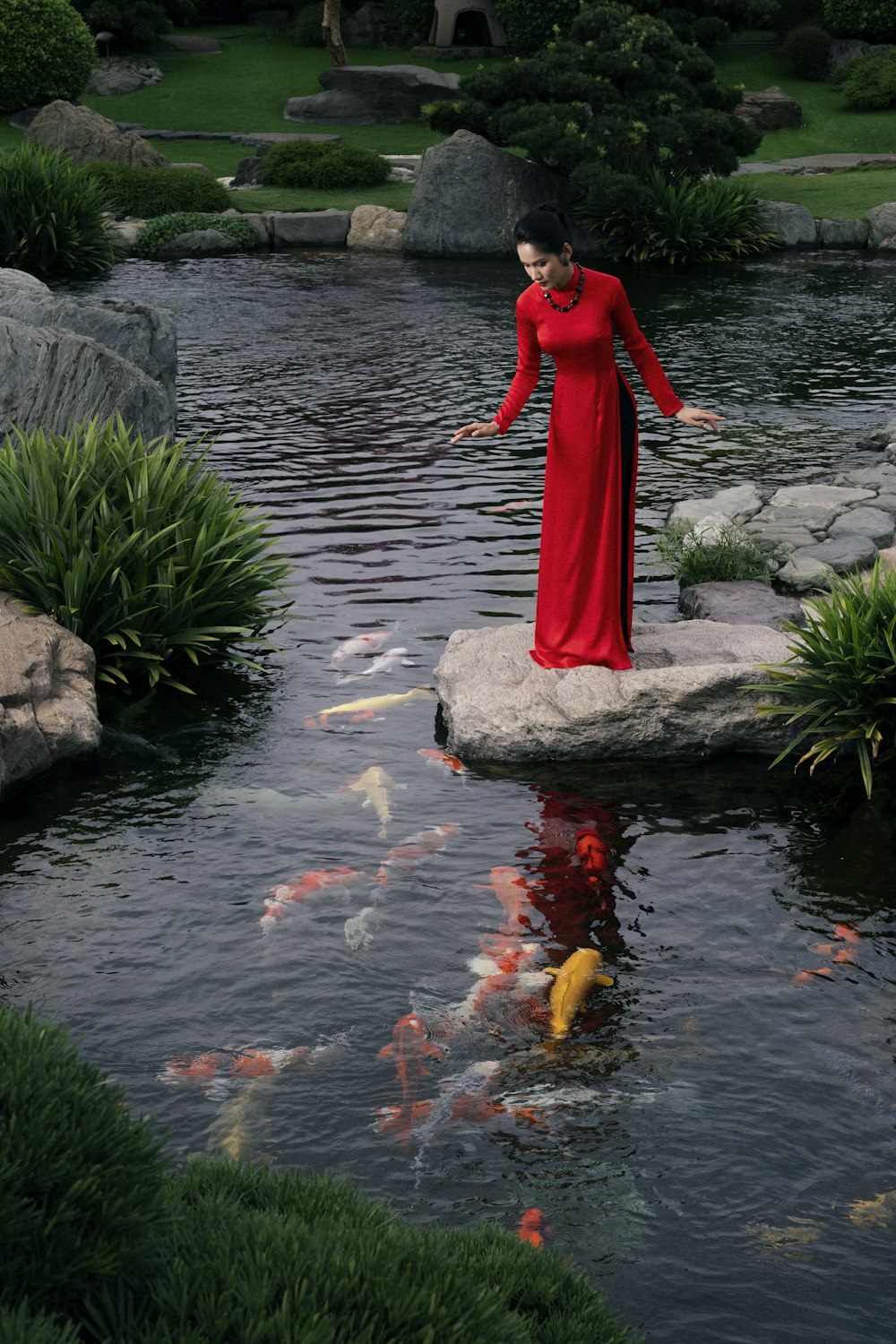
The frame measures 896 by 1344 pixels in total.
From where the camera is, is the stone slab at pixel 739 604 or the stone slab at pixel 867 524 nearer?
the stone slab at pixel 739 604

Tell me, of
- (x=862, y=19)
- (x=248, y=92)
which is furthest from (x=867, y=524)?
(x=862, y=19)

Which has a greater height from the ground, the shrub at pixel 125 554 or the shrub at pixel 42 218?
the shrub at pixel 42 218

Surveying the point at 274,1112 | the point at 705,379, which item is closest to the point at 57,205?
the point at 705,379

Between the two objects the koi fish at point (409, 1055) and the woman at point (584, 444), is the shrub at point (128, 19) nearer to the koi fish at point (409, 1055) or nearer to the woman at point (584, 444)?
the woman at point (584, 444)

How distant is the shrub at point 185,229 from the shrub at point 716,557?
682 inches

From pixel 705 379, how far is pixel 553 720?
397 inches

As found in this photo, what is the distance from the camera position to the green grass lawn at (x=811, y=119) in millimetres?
33562

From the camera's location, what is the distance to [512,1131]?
15.8ft

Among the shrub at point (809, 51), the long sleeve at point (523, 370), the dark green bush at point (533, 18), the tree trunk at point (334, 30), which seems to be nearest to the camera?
the long sleeve at point (523, 370)

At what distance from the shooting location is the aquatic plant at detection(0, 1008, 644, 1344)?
2.46m

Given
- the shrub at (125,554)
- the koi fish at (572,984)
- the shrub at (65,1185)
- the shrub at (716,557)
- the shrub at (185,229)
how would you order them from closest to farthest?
1. the shrub at (65,1185)
2. the koi fish at (572,984)
3. the shrub at (125,554)
4. the shrub at (716,557)
5. the shrub at (185,229)

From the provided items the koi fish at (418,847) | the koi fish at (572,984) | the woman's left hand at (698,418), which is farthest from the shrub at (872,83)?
the koi fish at (572,984)

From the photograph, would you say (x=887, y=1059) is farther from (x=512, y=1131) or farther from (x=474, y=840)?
(x=474, y=840)

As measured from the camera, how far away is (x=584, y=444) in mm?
7547
